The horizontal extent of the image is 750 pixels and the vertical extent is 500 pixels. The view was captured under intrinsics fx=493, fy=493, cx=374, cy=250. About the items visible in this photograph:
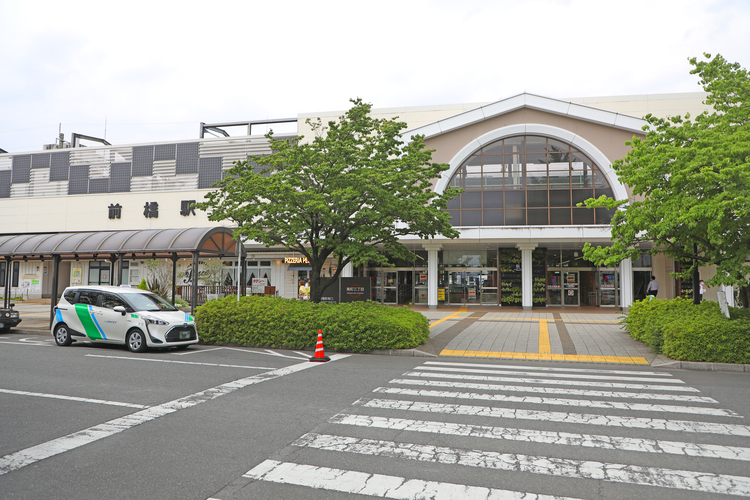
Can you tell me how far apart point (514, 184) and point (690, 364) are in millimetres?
18219

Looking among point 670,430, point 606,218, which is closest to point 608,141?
point 606,218

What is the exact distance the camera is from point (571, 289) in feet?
96.2

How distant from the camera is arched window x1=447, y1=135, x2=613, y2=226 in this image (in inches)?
1061

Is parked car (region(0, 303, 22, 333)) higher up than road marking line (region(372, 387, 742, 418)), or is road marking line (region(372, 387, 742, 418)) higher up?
parked car (region(0, 303, 22, 333))

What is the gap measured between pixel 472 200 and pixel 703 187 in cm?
1696

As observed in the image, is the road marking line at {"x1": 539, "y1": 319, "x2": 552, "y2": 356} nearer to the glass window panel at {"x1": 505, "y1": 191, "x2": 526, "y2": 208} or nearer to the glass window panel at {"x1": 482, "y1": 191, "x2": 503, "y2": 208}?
the glass window panel at {"x1": 505, "y1": 191, "x2": 526, "y2": 208}

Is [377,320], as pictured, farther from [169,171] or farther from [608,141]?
[169,171]

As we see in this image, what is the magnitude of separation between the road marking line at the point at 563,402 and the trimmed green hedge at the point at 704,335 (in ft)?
14.0


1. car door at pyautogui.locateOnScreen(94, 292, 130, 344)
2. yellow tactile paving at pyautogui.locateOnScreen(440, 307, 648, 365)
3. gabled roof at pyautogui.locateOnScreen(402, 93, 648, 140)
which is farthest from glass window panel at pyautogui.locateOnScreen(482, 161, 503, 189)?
car door at pyautogui.locateOnScreen(94, 292, 130, 344)

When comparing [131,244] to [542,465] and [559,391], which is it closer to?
[559,391]

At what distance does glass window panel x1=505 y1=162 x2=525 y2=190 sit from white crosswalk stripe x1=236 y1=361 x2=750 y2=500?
2044 centimetres

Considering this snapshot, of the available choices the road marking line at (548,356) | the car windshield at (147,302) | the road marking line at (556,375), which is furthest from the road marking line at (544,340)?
the car windshield at (147,302)

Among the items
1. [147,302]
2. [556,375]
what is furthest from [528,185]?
[147,302]

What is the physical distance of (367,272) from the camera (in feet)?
103
